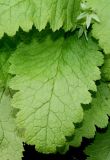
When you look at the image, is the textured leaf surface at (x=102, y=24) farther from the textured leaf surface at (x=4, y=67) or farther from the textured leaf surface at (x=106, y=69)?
the textured leaf surface at (x=4, y=67)

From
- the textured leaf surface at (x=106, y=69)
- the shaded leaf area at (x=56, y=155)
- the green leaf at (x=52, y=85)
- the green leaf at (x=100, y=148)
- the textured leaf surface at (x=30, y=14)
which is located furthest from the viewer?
the shaded leaf area at (x=56, y=155)

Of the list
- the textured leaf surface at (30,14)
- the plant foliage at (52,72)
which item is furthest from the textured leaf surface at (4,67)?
the textured leaf surface at (30,14)

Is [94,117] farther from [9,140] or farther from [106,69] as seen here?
[9,140]

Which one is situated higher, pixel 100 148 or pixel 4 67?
pixel 4 67

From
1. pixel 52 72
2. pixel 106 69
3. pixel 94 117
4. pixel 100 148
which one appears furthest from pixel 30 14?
pixel 100 148

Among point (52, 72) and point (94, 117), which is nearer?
point (52, 72)

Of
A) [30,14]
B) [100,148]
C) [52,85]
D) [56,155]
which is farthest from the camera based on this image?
[56,155]

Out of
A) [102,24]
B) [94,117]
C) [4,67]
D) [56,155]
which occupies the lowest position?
[56,155]
